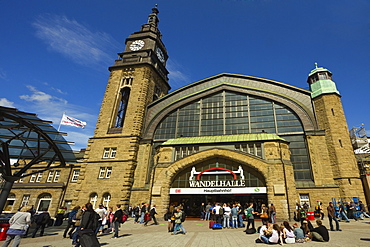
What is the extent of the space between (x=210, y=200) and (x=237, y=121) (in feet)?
36.3

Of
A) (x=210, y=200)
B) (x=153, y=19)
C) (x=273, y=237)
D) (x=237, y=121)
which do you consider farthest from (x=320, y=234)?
(x=153, y=19)

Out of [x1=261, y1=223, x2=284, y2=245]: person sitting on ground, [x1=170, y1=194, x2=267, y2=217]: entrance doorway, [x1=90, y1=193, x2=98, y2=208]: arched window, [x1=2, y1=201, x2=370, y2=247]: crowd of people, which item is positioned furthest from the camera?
[x1=90, y1=193, x2=98, y2=208]: arched window

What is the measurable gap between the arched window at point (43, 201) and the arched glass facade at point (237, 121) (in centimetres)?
1961

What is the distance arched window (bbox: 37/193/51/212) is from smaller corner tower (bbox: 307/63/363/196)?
38721 mm

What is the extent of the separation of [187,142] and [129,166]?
334 inches

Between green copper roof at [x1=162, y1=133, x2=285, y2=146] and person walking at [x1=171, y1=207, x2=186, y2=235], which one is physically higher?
green copper roof at [x1=162, y1=133, x2=285, y2=146]

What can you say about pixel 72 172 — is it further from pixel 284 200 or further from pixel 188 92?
pixel 284 200

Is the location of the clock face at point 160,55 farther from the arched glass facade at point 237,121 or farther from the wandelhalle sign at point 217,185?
the wandelhalle sign at point 217,185

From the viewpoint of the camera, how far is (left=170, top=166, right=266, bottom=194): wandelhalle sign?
21.2 metres

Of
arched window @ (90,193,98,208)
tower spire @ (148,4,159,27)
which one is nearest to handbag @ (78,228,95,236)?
arched window @ (90,193,98,208)

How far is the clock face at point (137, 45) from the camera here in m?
39.3

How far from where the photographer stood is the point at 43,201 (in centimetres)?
3259

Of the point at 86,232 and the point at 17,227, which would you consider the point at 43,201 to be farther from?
the point at 86,232

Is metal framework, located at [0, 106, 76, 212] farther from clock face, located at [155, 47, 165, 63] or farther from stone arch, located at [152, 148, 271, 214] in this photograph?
clock face, located at [155, 47, 165, 63]
